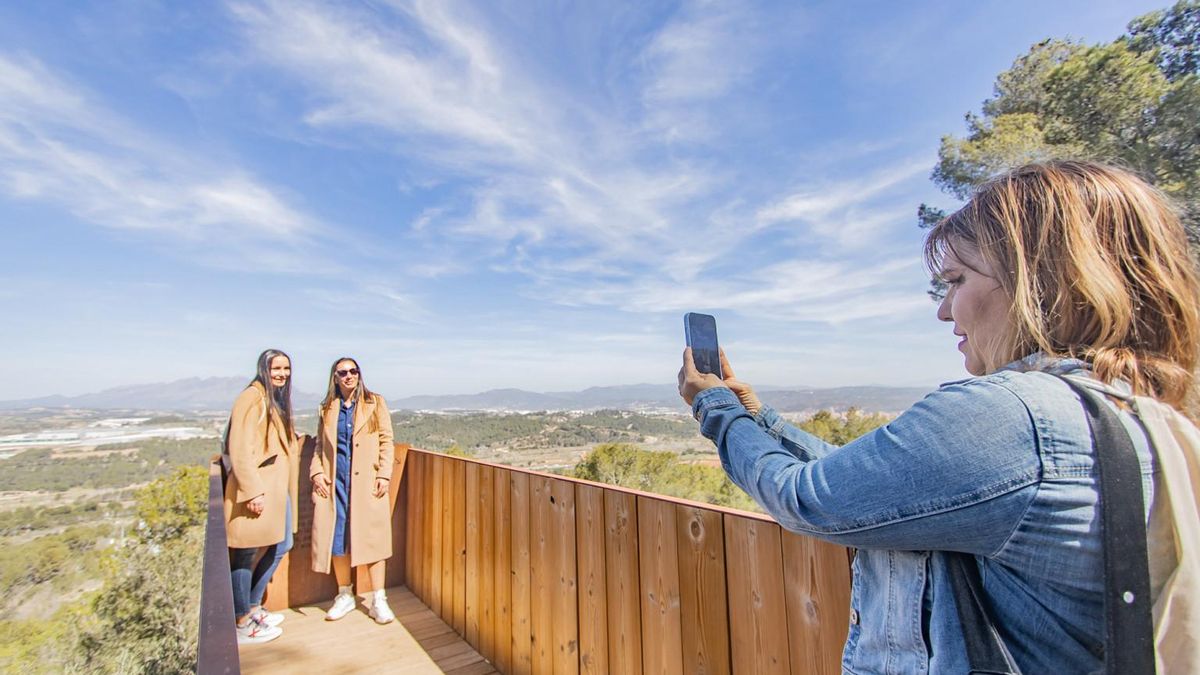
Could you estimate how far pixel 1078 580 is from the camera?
1.59 ft

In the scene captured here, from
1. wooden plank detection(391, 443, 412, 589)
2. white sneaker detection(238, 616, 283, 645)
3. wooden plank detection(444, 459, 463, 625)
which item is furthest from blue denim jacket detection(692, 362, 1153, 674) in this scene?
wooden plank detection(391, 443, 412, 589)

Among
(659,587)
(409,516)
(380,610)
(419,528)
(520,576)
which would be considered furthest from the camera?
(409,516)

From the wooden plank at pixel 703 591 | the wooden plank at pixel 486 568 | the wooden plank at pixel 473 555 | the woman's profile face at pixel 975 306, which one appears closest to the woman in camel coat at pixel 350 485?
the wooden plank at pixel 473 555

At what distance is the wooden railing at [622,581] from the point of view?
46.2 inches

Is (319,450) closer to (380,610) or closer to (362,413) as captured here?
(362,413)

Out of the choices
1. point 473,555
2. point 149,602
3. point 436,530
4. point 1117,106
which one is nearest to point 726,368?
point 473,555

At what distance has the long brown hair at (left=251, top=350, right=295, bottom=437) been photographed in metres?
3.23

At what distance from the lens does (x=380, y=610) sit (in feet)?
10.6

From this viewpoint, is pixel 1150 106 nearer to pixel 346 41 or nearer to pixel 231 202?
pixel 346 41

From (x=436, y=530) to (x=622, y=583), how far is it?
80.2 inches

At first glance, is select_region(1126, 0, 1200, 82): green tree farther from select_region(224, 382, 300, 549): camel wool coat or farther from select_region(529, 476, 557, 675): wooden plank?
select_region(224, 382, 300, 549): camel wool coat

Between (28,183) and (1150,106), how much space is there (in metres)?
18.9

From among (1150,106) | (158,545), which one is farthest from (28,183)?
(1150,106)

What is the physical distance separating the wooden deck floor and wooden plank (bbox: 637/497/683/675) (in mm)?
1438
